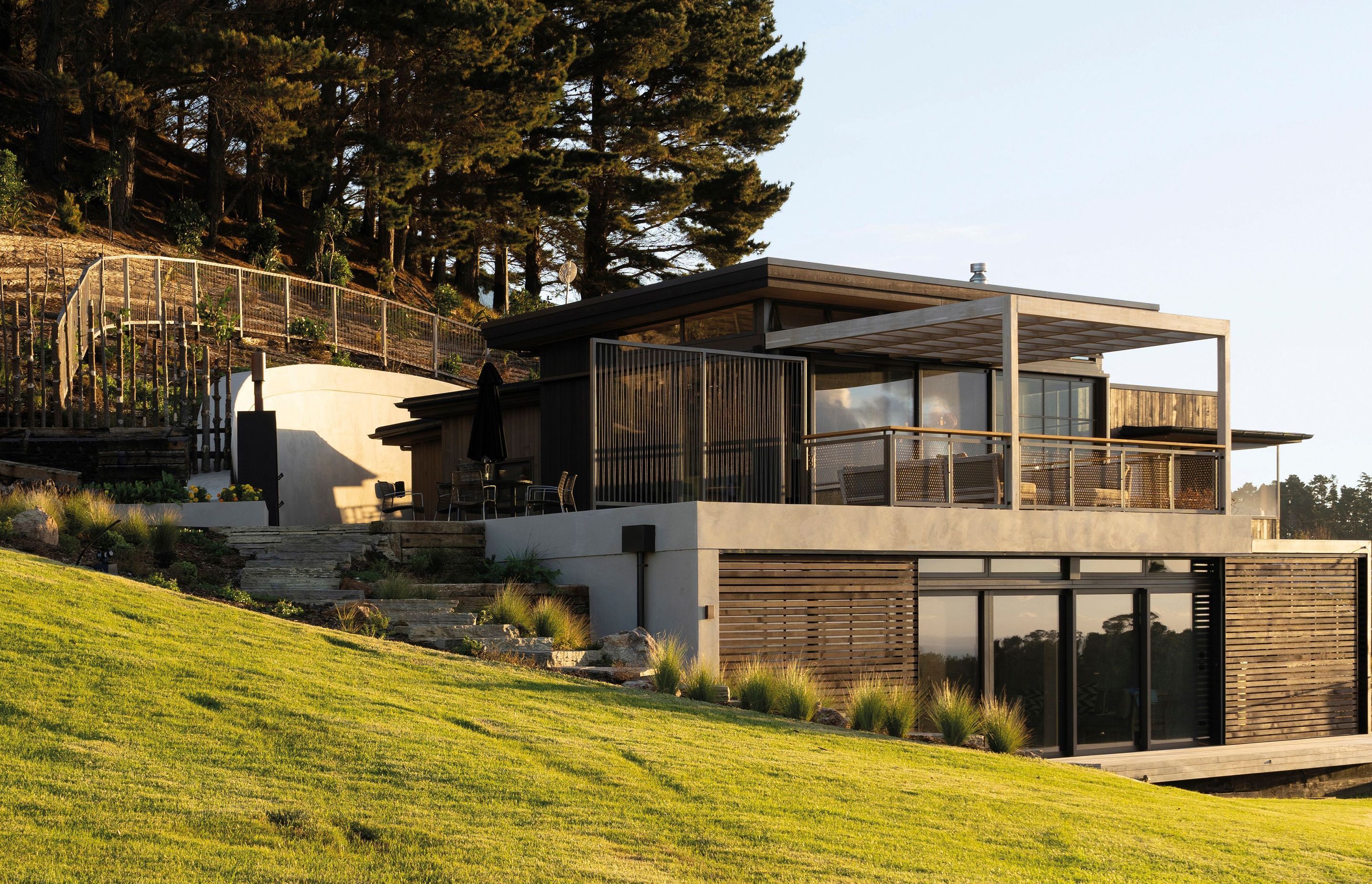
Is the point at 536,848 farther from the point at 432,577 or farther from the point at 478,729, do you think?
the point at 432,577

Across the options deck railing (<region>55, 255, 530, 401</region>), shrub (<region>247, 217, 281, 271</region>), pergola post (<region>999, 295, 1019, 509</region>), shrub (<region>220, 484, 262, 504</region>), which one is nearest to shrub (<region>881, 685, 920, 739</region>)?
pergola post (<region>999, 295, 1019, 509</region>)

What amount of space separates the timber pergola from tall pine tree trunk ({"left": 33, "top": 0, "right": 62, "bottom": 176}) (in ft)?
73.7

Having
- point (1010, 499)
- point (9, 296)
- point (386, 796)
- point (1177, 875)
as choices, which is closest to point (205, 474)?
point (9, 296)

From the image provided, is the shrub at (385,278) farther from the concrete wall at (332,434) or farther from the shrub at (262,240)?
the concrete wall at (332,434)

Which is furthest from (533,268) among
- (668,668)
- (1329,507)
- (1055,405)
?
(1329,507)

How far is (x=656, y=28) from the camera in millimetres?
36156

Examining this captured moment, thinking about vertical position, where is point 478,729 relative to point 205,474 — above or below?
below

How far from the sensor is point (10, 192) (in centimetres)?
2964

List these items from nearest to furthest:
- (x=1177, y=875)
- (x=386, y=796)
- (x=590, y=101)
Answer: (x=386, y=796), (x=1177, y=875), (x=590, y=101)

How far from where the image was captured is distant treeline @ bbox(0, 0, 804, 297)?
30.7 m

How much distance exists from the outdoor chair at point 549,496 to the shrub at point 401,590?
2679 millimetres

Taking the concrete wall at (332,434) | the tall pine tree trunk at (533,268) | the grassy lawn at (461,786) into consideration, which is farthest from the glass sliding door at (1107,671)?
the tall pine tree trunk at (533,268)

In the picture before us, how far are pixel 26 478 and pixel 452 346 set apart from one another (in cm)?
1311

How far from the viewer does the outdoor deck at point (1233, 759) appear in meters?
13.8
